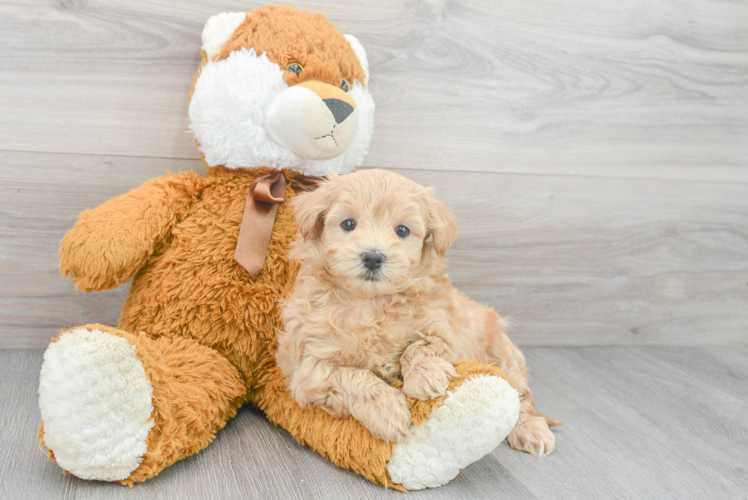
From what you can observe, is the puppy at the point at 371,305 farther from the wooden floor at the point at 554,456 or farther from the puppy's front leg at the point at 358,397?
the wooden floor at the point at 554,456

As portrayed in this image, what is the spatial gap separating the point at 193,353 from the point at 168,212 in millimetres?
298

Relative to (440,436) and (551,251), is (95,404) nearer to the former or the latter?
(440,436)

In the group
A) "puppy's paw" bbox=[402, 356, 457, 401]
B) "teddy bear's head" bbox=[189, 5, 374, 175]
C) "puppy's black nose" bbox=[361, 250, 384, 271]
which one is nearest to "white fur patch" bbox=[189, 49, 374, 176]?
"teddy bear's head" bbox=[189, 5, 374, 175]

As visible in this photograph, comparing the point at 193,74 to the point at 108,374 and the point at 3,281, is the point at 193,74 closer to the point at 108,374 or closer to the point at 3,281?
the point at 3,281

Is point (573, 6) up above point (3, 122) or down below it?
above

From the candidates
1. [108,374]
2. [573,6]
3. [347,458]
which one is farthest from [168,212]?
[573,6]

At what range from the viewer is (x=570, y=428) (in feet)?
4.33

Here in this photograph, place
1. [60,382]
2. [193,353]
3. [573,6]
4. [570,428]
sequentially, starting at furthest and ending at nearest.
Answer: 1. [573,6]
2. [570,428]
3. [193,353]
4. [60,382]

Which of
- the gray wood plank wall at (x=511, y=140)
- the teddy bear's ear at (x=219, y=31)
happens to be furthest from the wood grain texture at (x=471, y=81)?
the teddy bear's ear at (x=219, y=31)

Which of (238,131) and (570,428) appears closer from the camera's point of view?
(238,131)

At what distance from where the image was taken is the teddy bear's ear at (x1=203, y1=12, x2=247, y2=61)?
1.21 meters

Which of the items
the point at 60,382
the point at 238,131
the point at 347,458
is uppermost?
the point at 238,131

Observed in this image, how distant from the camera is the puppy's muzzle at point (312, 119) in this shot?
1.10 m

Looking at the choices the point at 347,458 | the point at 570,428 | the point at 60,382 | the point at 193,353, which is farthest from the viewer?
the point at 570,428
